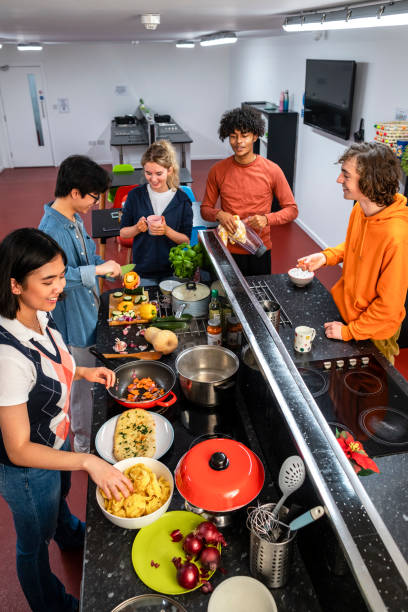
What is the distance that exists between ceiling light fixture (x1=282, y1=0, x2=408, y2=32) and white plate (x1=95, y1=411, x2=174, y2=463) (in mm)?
2581

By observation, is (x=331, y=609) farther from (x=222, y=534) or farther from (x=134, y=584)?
(x=134, y=584)

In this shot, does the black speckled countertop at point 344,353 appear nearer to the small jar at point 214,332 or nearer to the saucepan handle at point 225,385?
the small jar at point 214,332

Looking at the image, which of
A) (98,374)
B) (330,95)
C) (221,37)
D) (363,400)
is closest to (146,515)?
(98,374)

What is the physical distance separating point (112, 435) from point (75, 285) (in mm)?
887

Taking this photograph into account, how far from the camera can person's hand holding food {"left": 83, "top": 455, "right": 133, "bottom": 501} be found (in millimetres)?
1331

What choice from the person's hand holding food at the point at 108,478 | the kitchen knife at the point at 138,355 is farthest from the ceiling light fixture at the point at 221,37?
the person's hand holding food at the point at 108,478

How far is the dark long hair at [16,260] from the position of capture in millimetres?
1349

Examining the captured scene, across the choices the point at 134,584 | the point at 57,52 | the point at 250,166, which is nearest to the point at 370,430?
the point at 134,584

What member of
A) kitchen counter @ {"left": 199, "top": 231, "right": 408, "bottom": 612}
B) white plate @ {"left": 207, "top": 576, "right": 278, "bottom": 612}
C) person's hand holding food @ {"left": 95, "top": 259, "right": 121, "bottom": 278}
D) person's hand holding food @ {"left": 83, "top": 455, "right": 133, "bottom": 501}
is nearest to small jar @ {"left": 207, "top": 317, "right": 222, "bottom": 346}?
kitchen counter @ {"left": 199, "top": 231, "right": 408, "bottom": 612}

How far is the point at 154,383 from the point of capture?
6.23 ft

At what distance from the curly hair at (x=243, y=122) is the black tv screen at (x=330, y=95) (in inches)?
109

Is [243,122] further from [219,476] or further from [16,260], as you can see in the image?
[219,476]

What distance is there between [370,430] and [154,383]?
873 mm

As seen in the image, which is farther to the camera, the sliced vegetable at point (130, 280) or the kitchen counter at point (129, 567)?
the sliced vegetable at point (130, 280)
